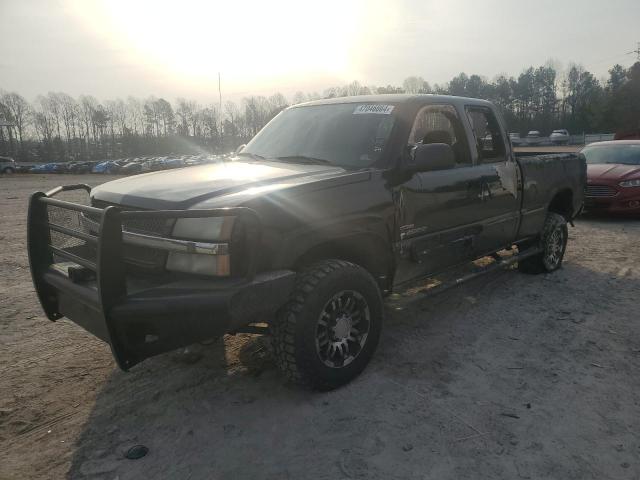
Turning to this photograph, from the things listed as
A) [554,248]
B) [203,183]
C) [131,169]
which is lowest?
[131,169]

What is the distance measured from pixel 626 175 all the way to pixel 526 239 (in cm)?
567

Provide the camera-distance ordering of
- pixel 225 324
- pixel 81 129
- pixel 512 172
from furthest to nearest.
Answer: pixel 81 129
pixel 512 172
pixel 225 324

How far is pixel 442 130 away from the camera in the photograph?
428 centimetres

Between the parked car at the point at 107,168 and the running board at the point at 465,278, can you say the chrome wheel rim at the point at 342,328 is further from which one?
the parked car at the point at 107,168

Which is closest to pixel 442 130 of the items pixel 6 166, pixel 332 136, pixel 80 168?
pixel 332 136

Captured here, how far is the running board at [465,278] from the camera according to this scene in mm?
4125

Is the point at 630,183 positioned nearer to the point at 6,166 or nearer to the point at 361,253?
the point at 361,253

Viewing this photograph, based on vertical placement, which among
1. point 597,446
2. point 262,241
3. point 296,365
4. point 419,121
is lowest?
point 597,446

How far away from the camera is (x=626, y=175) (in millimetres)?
Result: 9734

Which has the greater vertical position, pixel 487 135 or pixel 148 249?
pixel 487 135

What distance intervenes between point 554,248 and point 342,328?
3959mm

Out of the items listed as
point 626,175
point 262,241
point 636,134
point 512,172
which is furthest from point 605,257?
point 636,134

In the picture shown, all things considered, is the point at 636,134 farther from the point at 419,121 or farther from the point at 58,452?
the point at 58,452

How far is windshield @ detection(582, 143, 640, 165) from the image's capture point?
34.9ft
